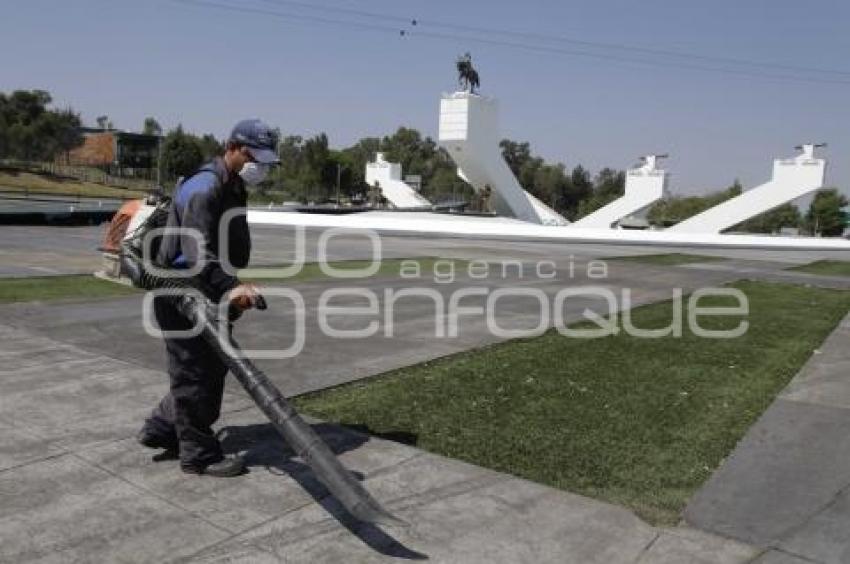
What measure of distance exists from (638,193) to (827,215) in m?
43.6

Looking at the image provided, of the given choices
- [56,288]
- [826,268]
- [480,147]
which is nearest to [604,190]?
[480,147]

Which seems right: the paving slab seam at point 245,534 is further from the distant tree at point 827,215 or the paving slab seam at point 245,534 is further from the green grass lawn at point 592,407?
the distant tree at point 827,215

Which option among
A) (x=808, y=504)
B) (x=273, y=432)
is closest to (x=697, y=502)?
(x=808, y=504)

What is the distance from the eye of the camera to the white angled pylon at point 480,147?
1800 inches

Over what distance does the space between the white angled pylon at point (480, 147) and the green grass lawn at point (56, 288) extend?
118 feet

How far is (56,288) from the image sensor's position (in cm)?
1036

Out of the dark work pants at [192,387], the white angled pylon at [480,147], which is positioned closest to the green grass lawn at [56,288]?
the dark work pants at [192,387]

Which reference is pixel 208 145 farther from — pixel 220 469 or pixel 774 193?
pixel 220 469

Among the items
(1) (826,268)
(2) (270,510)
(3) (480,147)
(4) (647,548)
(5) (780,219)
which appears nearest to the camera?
(4) (647,548)

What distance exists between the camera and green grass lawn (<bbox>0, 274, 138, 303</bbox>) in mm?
9531

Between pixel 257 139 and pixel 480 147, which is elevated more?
pixel 480 147

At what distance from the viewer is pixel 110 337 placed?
746 centimetres

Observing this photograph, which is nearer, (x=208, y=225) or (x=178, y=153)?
(x=208, y=225)

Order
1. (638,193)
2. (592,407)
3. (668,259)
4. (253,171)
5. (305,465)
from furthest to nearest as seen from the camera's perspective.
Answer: (638,193), (668,259), (592,407), (305,465), (253,171)
